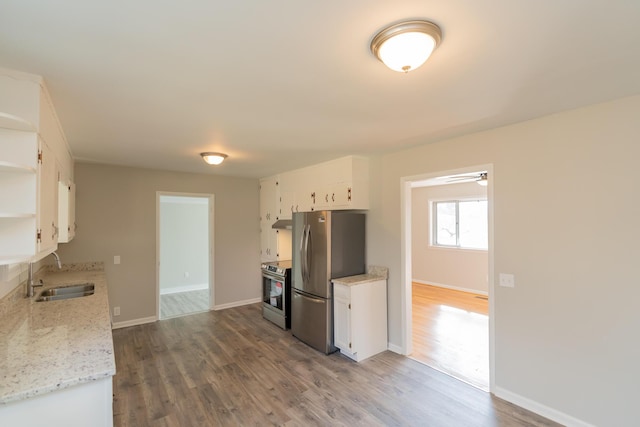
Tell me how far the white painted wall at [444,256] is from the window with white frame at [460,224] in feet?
0.57

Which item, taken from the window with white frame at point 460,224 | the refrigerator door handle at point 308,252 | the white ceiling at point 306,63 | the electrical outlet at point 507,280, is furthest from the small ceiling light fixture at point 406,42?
the window with white frame at point 460,224

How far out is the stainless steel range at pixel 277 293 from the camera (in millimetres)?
4414

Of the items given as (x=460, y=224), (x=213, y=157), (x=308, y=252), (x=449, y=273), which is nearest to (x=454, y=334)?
(x=308, y=252)

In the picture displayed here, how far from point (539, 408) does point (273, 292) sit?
343cm

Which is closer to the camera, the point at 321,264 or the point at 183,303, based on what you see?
the point at 321,264

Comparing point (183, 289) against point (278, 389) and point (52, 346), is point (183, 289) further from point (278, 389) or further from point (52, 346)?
point (52, 346)

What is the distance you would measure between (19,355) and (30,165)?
1025mm

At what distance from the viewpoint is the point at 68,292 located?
10.7ft

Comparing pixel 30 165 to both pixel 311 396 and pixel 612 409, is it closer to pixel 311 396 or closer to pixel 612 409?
pixel 311 396

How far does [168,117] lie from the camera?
2447 millimetres

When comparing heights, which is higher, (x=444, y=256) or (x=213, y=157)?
(x=213, y=157)

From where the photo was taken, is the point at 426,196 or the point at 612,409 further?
the point at 426,196

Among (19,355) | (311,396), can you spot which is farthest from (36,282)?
(311,396)

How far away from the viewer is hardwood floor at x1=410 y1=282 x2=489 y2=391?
3.25 meters
